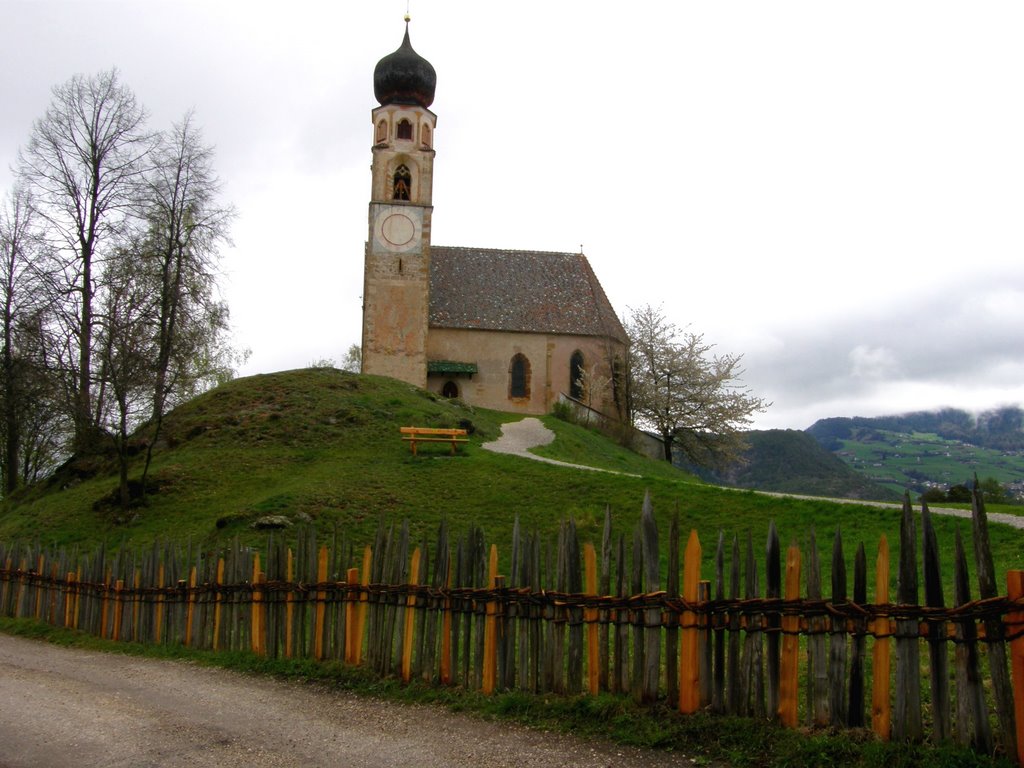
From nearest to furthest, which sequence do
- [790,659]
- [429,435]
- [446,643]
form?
[790,659] < [446,643] < [429,435]

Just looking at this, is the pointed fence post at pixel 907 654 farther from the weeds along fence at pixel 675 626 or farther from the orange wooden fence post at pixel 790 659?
the orange wooden fence post at pixel 790 659

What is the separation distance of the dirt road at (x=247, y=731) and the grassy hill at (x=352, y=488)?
5.59 metres

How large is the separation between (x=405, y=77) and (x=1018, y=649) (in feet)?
147

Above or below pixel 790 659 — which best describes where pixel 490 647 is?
below

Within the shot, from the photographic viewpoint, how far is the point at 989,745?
229 inches

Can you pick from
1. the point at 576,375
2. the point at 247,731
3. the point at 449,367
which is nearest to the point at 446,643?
the point at 247,731

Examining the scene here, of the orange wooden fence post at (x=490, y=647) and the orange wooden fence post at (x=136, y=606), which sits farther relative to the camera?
the orange wooden fence post at (x=136, y=606)

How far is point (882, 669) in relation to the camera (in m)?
6.31

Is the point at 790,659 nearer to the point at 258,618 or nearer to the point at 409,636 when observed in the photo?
the point at 409,636

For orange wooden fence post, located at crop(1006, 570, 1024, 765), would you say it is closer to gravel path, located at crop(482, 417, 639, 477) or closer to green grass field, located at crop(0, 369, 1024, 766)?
green grass field, located at crop(0, 369, 1024, 766)

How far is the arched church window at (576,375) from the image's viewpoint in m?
48.3

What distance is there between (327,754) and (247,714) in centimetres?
178

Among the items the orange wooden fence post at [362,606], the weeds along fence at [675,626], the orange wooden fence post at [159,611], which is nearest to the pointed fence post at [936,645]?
the weeds along fence at [675,626]

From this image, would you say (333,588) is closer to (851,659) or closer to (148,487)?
(851,659)
